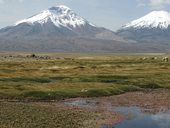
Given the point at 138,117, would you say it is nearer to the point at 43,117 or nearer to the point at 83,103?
the point at 43,117

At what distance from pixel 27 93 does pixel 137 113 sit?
24.6 m

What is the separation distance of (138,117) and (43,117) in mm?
14074

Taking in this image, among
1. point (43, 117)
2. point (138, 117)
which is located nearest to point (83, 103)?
point (138, 117)

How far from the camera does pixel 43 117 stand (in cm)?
5497

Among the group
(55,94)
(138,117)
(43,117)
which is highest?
(55,94)

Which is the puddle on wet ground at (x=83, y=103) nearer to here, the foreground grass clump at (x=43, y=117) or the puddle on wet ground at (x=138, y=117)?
the puddle on wet ground at (x=138, y=117)

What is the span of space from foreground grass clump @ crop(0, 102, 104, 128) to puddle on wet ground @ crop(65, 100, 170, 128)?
13.5 ft

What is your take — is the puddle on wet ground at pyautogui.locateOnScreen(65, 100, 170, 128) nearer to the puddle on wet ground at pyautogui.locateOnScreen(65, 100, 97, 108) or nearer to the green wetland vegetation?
the puddle on wet ground at pyautogui.locateOnScreen(65, 100, 97, 108)

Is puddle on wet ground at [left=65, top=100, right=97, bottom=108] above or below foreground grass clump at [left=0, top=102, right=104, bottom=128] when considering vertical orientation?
below

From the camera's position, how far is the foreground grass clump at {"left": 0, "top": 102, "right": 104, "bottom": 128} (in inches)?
1947

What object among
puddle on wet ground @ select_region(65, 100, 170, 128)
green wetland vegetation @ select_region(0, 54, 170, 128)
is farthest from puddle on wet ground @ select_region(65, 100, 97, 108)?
green wetland vegetation @ select_region(0, 54, 170, 128)

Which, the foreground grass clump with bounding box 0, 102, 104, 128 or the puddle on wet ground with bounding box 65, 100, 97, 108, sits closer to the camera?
the foreground grass clump with bounding box 0, 102, 104, 128

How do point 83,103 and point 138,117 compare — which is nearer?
point 138,117

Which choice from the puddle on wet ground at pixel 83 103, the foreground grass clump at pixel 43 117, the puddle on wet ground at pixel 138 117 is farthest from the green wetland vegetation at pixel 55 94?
the puddle on wet ground at pixel 83 103
